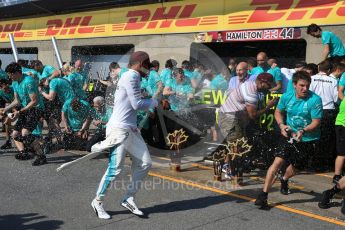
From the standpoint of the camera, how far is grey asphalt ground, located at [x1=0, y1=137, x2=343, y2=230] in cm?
459

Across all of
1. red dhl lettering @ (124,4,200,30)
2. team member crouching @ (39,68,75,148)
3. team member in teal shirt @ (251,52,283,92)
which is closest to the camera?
team member in teal shirt @ (251,52,283,92)

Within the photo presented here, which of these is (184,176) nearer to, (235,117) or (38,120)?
(235,117)

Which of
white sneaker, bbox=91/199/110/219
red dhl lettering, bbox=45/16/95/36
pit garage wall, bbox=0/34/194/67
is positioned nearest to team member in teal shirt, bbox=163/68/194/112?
white sneaker, bbox=91/199/110/219

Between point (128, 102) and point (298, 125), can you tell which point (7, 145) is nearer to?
point (128, 102)

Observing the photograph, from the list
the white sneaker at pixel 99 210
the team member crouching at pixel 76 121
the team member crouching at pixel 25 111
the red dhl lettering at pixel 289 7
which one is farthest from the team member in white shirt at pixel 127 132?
the red dhl lettering at pixel 289 7

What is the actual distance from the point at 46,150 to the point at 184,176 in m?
3.37

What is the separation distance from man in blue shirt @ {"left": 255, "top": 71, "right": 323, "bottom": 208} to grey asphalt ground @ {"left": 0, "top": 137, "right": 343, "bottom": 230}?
0.48 m

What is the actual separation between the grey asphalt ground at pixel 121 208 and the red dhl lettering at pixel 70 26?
45.1 feet

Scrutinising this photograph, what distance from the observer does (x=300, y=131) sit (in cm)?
510

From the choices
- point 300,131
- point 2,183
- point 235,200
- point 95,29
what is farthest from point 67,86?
point 95,29

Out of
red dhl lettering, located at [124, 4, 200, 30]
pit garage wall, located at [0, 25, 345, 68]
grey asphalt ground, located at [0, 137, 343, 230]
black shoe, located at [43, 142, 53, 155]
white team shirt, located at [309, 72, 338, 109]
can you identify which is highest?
red dhl lettering, located at [124, 4, 200, 30]

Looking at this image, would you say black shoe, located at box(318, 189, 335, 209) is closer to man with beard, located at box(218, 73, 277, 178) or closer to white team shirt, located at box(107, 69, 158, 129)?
man with beard, located at box(218, 73, 277, 178)

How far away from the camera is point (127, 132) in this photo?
4.80m

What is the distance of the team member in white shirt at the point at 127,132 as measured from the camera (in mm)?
4699
